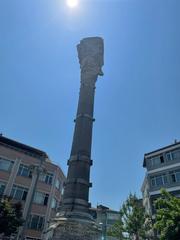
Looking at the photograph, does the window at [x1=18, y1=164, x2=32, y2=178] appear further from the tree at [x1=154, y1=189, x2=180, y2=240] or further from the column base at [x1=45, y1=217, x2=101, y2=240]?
the tree at [x1=154, y1=189, x2=180, y2=240]

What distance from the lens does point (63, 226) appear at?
1539 cm

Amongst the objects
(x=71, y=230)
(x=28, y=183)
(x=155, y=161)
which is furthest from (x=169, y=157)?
(x=71, y=230)

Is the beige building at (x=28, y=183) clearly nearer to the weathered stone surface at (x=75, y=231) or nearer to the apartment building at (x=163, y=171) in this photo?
the weathered stone surface at (x=75, y=231)

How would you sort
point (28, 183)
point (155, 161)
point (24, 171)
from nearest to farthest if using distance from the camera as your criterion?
point (28, 183), point (24, 171), point (155, 161)

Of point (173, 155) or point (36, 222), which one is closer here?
point (36, 222)

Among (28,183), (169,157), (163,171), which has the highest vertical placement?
(169,157)

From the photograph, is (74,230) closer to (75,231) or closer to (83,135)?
A: (75,231)

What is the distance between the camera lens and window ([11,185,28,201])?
29420 mm

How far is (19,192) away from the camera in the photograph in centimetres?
2991

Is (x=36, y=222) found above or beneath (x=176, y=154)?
beneath

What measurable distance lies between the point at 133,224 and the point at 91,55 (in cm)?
2092

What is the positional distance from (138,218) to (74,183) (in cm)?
1379

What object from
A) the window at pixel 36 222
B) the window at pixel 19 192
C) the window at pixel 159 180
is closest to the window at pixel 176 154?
the window at pixel 159 180

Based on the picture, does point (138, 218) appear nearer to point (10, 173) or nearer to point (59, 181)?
point (59, 181)
